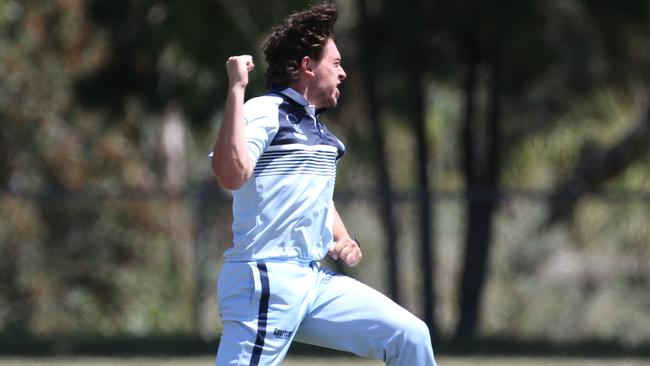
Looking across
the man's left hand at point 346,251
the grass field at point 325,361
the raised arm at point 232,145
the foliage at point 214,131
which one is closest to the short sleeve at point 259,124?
the raised arm at point 232,145

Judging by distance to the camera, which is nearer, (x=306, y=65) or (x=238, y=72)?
(x=238, y=72)

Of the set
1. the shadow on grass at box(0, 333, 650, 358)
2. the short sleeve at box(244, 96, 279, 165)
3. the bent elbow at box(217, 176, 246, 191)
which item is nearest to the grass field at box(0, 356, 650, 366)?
the shadow on grass at box(0, 333, 650, 358)

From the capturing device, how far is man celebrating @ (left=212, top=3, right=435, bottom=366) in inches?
174

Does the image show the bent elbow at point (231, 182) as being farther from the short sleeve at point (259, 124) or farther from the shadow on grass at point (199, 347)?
the shadow on grass at point (199, 347)

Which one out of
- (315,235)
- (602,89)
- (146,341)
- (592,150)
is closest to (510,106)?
(602,89)

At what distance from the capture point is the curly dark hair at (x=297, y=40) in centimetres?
461

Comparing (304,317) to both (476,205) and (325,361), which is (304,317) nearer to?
(325,361)

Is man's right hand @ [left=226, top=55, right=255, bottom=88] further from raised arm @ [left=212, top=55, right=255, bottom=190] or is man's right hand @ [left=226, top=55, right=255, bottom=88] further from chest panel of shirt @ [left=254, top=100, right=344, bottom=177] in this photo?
chest panel of shirt @ [left=254, top=100, right=344, bottom=177]

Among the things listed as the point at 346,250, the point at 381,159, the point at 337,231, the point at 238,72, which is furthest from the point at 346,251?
the point at 381,159

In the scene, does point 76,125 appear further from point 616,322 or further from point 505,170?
point 616,322

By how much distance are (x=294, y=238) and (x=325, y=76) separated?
0.59m

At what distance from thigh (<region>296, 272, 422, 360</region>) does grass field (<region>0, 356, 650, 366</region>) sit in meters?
5.45

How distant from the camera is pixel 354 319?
4617 millimetres

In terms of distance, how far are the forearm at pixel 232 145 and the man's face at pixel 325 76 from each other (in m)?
0.58
